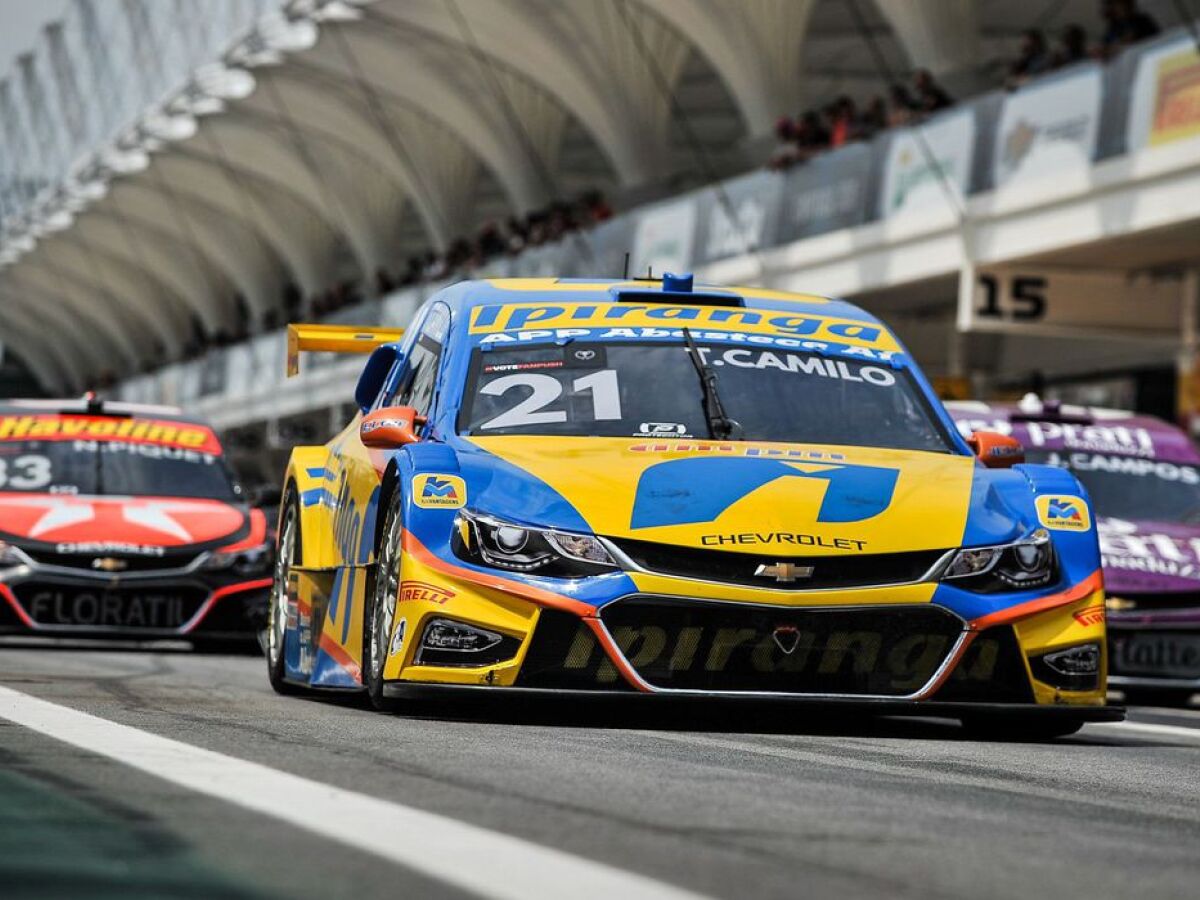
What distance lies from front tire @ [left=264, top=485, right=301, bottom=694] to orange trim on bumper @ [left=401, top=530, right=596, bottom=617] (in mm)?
2668

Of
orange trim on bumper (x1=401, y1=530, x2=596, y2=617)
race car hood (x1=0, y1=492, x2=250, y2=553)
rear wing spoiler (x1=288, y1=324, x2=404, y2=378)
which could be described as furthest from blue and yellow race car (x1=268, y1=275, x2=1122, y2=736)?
race car hood (x1=0, y1=492, x2=250, y2=553)

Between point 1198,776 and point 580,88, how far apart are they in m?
35.5

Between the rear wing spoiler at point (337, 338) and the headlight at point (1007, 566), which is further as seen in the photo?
the rear wing spoiler at point (337, 338)

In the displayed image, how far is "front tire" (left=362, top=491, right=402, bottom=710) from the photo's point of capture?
827 centimetres

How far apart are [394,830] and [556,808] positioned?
67 centimetres

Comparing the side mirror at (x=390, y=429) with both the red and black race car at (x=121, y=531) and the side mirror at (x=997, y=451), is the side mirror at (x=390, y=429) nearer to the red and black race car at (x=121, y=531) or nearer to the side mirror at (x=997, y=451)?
the side mirror at (x=997, y=451)

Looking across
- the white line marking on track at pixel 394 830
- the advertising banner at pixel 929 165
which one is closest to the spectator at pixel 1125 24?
the advertising banner at pixel 929 165

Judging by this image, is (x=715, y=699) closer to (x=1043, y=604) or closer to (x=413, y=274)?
(x=1043, y=604)

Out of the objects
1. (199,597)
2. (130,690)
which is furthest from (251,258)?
(130,690)

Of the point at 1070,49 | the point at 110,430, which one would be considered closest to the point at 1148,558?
the point at 110,430

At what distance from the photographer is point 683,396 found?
8898 mm

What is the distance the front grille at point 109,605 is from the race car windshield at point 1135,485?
4.84 m

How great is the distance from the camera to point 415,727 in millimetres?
7711

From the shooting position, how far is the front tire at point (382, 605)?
8.27 meters
